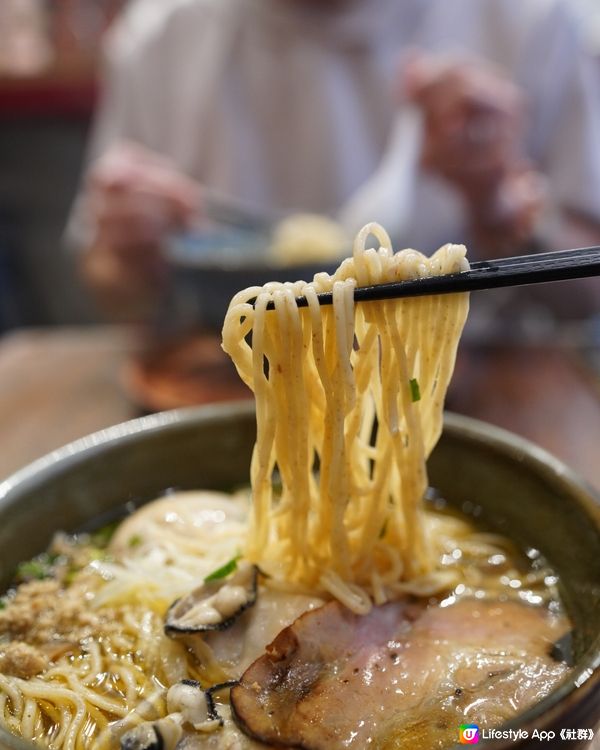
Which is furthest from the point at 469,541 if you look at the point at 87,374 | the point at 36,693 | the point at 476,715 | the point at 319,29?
the point at 319,29

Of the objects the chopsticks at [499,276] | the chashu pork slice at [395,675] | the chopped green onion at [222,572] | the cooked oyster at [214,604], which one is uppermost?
the chopsticks at [499,276]

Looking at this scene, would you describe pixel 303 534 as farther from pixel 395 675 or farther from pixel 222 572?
pixel 395 675

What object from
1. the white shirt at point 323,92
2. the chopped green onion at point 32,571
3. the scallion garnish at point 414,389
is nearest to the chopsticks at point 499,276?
the scallion garnish at point 414,389

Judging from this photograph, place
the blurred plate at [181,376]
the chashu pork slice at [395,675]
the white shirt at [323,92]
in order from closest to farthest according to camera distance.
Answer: the chashu pork slice at [395,675] < the blurred plate at [181,376] < the white shirt at [323,92]

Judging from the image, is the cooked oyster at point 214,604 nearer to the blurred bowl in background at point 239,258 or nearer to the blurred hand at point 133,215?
the blurred bowl in background at point 239,258

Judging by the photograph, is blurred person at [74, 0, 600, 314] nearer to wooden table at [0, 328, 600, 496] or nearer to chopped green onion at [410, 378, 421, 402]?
wooden table at [0, 328, 600, 496]

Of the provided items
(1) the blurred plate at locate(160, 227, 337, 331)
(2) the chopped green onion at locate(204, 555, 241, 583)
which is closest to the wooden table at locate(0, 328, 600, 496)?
(1) the blurred plate at locate(160, 227, 337, 331)
